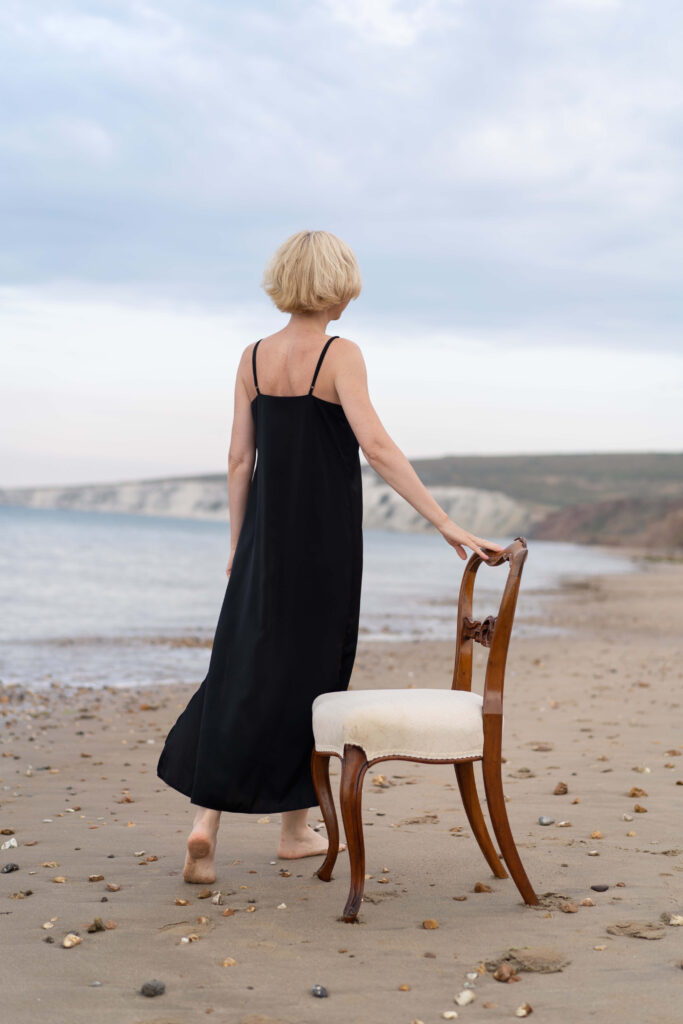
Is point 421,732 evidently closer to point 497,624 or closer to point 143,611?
point 497,624

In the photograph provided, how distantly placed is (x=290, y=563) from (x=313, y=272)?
1023 mm

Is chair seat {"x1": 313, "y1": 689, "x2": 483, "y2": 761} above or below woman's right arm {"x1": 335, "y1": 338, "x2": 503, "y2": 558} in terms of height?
below

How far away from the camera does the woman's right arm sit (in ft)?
10.4

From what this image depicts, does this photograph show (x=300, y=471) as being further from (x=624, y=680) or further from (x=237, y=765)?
(x=624, y=680)

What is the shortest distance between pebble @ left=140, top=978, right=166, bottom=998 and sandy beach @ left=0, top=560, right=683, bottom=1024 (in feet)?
0.08

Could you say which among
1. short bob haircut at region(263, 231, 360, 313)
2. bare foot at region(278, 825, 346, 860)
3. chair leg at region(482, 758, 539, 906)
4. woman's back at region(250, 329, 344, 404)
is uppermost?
short bob haircut at region(263, 231, 360, 313)

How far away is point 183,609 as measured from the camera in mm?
17891

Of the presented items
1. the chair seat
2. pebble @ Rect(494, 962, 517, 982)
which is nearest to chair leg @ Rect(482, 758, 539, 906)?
the chair seat

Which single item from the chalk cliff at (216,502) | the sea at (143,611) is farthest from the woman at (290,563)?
the chalk cliff at (216,502)

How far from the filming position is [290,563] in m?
3.30

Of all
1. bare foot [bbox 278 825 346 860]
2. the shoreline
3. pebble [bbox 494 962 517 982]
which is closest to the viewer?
pebble [bbox 494 962 517 982]

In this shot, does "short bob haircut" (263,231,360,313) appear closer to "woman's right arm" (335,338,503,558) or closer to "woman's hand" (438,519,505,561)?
"woman's right arm" (335,338,503,558)

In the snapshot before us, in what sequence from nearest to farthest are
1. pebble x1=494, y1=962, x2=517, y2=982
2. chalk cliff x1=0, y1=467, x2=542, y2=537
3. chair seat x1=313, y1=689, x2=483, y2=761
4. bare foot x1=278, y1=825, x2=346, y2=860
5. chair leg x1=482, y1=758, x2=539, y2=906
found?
pebble x1=494, y1=962, x2=517, y2=982 → chair seat x1=313, y1=689, x2=483, y2=761 → chair leg x1=482, y1=758, x2=539, y2=906 → bare foot x1=278, y1=825, x2=346, y2=860 → chalk cliff x1=0, y1=467, x2=542, y2=537

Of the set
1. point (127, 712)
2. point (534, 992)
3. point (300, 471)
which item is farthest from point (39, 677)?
point (534, 992)
